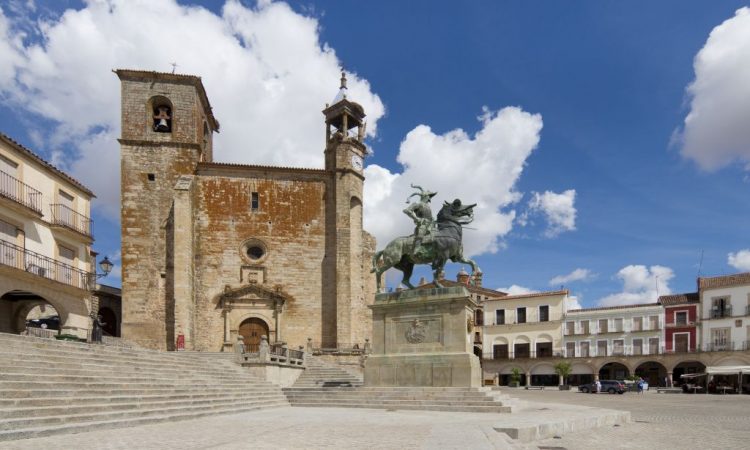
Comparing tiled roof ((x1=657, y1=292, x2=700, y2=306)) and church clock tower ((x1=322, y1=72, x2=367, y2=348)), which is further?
tiled roof ((x1=657, y1=292, x2=700, y2=306))

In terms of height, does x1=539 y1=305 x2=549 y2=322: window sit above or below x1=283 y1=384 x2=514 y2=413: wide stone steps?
below

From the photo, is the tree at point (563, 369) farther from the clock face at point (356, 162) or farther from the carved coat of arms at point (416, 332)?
the carved coat of arms at point (416, 332)

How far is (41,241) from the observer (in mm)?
19391

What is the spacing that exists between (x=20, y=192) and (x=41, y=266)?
2.63 meters

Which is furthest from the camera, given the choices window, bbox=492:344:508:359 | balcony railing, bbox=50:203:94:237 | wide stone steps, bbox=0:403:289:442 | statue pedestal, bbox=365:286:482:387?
window, bbox=492:344:508:359

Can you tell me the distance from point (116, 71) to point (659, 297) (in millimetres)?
40764

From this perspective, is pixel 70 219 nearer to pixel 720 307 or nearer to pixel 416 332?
pixel 416 332

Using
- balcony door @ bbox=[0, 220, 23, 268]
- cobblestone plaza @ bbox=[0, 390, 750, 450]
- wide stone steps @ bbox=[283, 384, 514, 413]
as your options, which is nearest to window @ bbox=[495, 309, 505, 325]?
wide stone steps @ bbox=[283, 384, 514, 413]

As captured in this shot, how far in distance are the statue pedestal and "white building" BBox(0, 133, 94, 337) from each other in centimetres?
1141

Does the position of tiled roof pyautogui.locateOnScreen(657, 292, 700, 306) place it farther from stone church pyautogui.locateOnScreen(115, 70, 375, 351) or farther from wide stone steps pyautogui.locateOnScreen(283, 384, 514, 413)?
wide stone steps pyautogui.locateOnScreen(283, 384, 514, 413)

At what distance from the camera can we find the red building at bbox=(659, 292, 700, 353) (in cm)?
3975

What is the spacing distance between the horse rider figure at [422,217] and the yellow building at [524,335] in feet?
109

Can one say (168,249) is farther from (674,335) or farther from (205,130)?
(674,335)

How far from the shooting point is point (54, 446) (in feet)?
21.6
